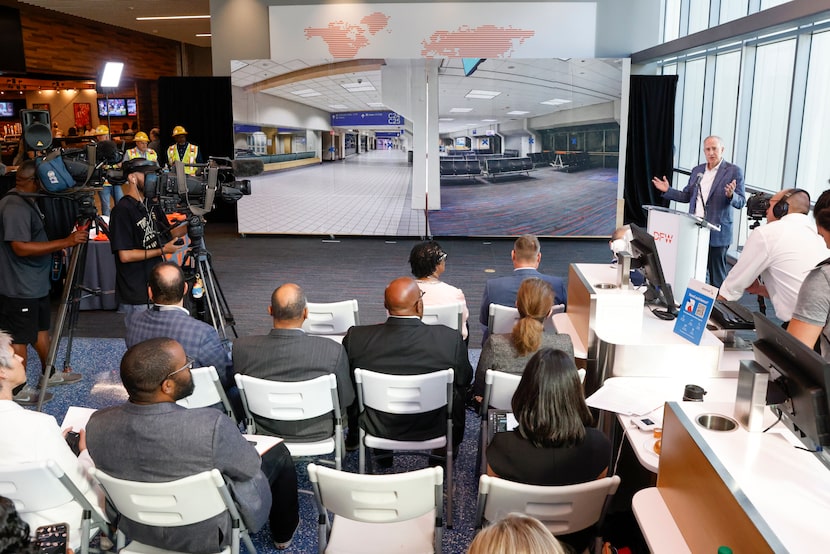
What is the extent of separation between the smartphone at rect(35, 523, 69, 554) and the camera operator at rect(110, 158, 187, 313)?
2.49m

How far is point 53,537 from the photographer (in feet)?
7.39

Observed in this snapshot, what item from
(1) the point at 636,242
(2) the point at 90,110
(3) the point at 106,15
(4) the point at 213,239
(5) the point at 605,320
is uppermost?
(3) the point at 106,15

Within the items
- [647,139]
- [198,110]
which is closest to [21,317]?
[198,110]

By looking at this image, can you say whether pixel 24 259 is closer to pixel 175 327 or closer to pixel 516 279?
pixel 175 327

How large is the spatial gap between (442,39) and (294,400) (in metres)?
8.83

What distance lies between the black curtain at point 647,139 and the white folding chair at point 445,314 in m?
7.86

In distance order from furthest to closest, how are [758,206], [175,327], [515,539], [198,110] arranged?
[198,110]
[758,206]
[175,327]
[515,539]

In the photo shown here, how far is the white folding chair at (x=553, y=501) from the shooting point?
2125mm

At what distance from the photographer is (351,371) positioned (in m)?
3.37

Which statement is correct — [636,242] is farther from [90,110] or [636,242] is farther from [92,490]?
[90,110]

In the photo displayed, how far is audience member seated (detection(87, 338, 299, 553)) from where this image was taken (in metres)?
2.29

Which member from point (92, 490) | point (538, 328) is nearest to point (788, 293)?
point (538, 328)

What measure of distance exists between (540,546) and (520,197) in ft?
31.0

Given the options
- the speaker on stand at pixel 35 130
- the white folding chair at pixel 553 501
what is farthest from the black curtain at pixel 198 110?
the white folding chair at pixel 553 501
